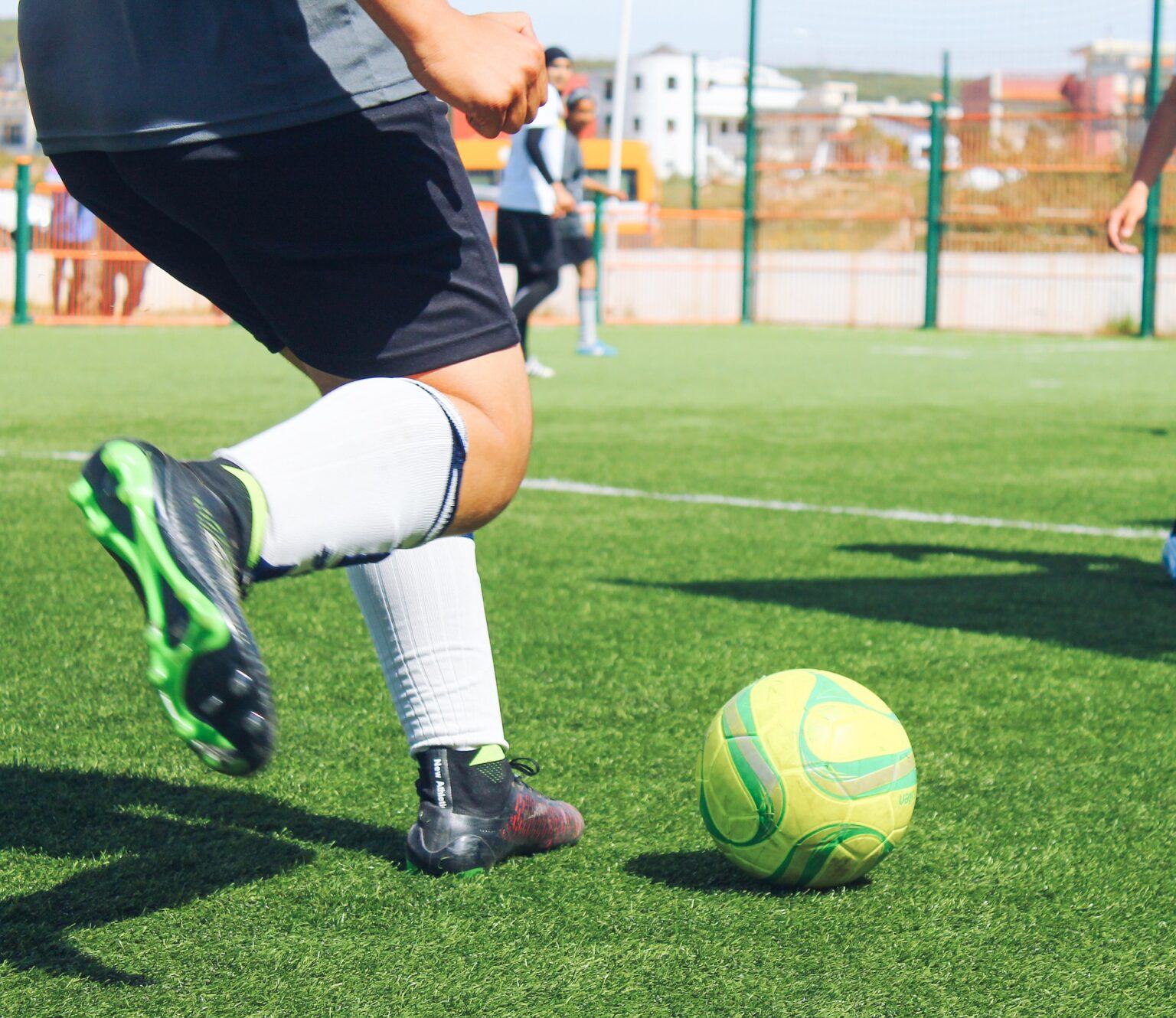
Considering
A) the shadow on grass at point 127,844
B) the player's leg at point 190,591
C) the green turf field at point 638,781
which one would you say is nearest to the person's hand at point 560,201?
the green turf field at point 638,781

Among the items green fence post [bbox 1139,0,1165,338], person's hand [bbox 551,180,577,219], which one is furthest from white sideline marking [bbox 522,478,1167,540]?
green fence post [bbox 1139,0,1165,338]

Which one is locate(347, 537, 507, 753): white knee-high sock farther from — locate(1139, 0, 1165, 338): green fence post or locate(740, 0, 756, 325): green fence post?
locate(740, 0, 756, 325): green fence post

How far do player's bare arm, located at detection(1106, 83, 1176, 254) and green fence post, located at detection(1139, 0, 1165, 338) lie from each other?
16.2m

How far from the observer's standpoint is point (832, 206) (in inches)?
937

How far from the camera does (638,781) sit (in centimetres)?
279

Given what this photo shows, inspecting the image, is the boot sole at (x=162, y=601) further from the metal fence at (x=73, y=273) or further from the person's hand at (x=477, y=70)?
the metal fence at (x=73, y=273)

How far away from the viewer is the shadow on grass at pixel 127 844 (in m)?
2.06

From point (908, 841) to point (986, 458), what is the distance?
18.4ft

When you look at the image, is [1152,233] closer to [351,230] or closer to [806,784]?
[806,784]

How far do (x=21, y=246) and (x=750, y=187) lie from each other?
10503mm

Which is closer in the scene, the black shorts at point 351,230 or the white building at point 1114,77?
the black shorts at point 351,230

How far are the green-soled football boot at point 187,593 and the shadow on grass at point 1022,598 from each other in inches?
110

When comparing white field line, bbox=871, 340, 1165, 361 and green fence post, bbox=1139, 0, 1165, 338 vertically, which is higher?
green fence post, bbox=1139, 0, 1165, 338

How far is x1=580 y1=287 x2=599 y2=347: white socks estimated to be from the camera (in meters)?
15.1
